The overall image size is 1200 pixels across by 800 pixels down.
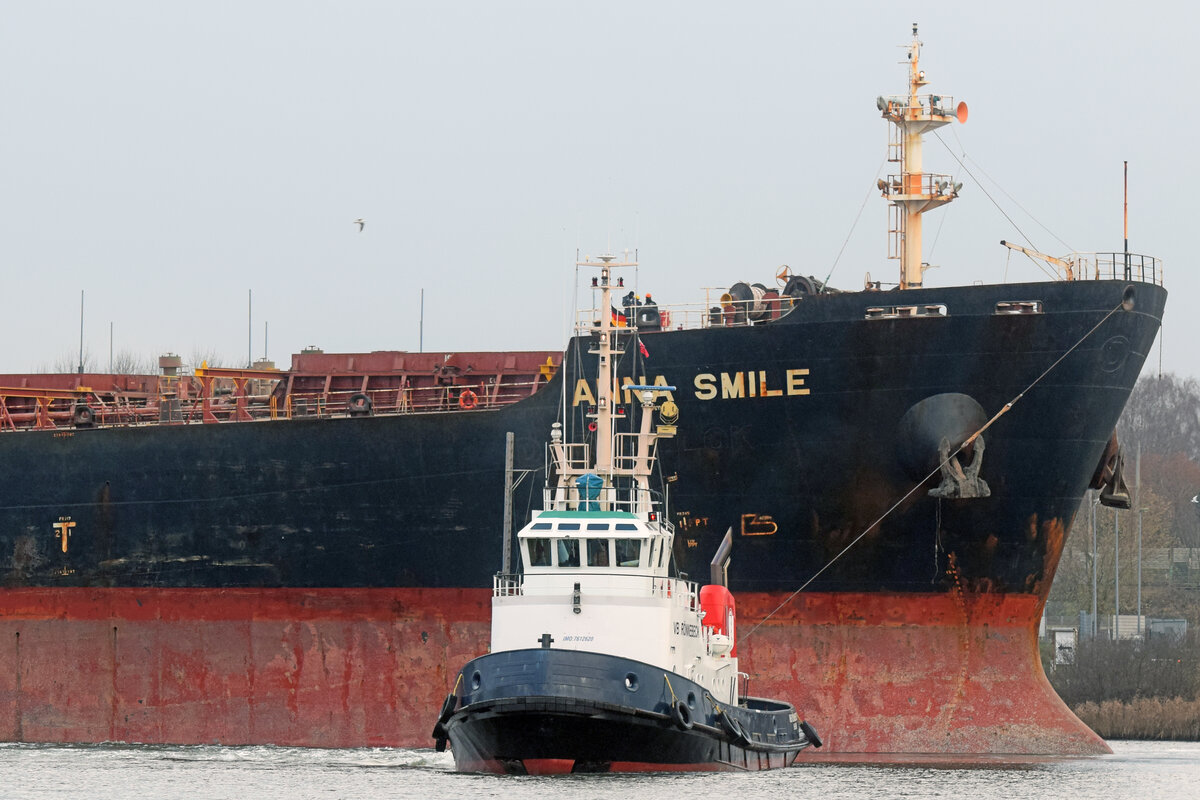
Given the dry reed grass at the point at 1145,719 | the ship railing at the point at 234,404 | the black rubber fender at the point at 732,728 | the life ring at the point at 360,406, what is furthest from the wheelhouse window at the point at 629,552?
the dry reed grass at the point at 1145,719

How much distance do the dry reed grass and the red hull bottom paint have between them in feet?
53.4

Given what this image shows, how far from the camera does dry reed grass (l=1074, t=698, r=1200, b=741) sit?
1885 inches

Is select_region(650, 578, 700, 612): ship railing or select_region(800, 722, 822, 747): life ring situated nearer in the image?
select_region(650, 578, 700, 612): ship railing

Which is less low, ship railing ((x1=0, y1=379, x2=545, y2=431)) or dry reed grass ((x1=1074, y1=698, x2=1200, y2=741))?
ship railing ((x1=0, y1=379, x2=545, y2=431))

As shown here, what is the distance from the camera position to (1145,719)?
48.4m

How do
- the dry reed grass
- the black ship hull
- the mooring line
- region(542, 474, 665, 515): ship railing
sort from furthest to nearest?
the dry reed grass < the black ship hull < the mooring line < region(542, 474, 665, 515): ship railing

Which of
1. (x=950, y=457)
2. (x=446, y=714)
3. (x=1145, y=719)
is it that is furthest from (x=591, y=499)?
(x=1145, y=719)

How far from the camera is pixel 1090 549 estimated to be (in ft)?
240

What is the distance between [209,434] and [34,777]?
373 inches

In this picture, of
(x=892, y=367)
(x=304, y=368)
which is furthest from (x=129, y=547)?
(x=892, y=367)

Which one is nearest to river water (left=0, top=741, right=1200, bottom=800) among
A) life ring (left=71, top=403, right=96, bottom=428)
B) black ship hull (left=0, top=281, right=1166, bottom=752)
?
black ship hull (left=0, top=281, right=1166, bottom=752)

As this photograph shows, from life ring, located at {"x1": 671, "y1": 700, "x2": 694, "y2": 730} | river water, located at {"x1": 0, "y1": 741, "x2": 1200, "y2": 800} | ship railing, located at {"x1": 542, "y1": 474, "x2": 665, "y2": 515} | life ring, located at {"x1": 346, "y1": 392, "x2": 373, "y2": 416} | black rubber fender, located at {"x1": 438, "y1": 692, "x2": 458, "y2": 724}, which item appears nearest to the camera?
river water, located at {"x1": 0, "y1": 741, "x2": 1200, "y2": 800}

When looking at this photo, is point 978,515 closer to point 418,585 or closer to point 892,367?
point 892,367

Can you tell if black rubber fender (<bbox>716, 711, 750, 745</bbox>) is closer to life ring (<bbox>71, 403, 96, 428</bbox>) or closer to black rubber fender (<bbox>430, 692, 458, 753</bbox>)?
black rubber fender (<bbox>430, 692, 458, 753</bbox>)
